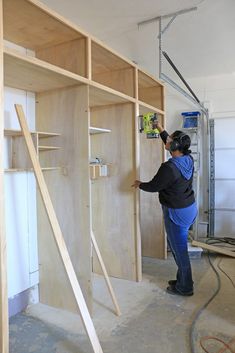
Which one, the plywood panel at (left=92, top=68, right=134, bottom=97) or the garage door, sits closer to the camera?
the plywood panel at (left=92, top=68, right=134, bottom=97)

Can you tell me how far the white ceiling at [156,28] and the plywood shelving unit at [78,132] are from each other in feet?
1.47

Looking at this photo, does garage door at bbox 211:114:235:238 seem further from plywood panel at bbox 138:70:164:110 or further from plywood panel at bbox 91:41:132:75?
plywood panel at bbox 91:41:132:75

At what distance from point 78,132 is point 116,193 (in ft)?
3.47

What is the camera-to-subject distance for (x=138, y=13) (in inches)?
113

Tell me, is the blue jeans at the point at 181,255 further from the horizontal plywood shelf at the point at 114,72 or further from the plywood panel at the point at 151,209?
the horizontal plywood shelf at the point at 114,72

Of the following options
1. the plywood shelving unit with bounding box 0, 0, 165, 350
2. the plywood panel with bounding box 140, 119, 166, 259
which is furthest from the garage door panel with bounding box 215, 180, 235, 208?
the plywood shelving unit with bounding box 0, 0, 165, 350

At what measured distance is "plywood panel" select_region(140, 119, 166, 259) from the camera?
12.8 ft

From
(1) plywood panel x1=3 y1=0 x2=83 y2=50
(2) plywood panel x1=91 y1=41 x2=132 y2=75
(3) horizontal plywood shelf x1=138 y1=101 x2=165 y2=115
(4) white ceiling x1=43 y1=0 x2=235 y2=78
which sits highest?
(4) white ceiling x1=43 y1=0 x2=235 y2=78

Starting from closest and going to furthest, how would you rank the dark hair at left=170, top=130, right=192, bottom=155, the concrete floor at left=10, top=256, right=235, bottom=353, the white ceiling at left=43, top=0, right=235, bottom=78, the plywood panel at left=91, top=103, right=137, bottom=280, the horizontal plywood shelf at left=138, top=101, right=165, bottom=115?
the concrete floor at left=10, top=256, right=235, bottom=353
the white ceiling at left=43, top=0, right=235, bottom=78
the dark hair at left=170, top=130, right=192, bottom=155
the plywood panel at left=91, top=103, right=137, bottom=280
the horizontal plywood shelf at left=138, top=101, right=165, bottom=115

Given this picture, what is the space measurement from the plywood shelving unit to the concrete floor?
0.67ft

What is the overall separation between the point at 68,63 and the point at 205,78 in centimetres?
350

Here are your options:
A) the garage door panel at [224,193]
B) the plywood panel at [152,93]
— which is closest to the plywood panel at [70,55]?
the plywood panel at [152,93]

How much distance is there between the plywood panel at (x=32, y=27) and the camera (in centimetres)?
185

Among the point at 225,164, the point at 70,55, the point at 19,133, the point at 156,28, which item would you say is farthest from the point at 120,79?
the point at 225,164
